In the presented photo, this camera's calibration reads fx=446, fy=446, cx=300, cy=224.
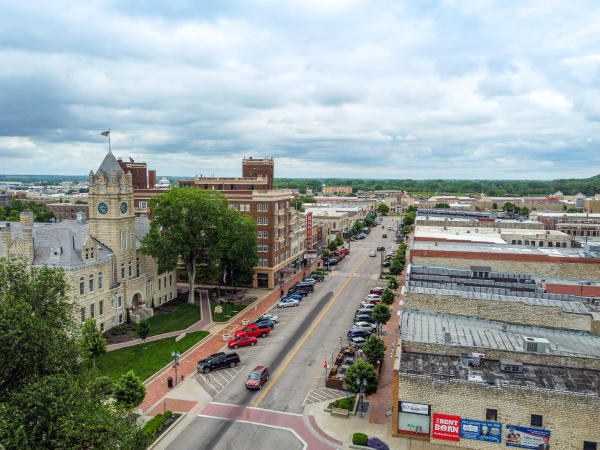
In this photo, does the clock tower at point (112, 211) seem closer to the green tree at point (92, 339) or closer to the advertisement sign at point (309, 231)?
the green tree at point (92, 339)

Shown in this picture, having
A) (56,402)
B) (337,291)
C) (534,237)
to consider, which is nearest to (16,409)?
(56,402)

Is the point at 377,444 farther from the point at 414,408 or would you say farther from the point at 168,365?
the point at 168,365

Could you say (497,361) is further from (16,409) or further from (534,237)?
(534,237)

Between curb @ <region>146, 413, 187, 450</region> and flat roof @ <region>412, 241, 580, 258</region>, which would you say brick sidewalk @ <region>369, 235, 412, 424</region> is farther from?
flat roof @ <region>412, 241, 580, 258</region>

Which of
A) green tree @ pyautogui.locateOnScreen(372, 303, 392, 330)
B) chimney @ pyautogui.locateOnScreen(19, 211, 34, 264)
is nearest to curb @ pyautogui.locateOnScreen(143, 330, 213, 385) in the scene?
chimney @ pyautogui.locateOnScreen(19, 211, 34, 264)

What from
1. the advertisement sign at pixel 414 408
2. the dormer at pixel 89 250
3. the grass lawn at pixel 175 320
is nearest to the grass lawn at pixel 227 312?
the grass lawn at pixel 175 320

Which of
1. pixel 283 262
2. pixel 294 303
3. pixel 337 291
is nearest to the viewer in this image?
pixel 294 303
